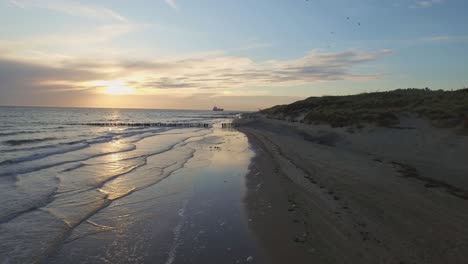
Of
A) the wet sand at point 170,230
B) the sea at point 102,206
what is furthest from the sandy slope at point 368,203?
the sea at point 102,206

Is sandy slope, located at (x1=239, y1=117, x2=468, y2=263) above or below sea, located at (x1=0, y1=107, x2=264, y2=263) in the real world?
above

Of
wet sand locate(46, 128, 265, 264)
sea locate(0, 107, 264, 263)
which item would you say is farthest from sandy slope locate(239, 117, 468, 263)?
sea locate(0, 107, 264, 263)

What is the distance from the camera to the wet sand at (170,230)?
6.35 meters

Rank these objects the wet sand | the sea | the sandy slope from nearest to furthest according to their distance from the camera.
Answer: the sandy slope, the wet sand, the sea

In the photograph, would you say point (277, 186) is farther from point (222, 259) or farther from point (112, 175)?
point (112, 175)

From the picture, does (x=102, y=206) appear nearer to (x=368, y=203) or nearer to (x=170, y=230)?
(x=170, y=230)

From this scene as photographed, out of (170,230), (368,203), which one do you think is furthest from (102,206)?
(368,203)

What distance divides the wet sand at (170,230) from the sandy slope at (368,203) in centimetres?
55

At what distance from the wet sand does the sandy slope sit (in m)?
0.55

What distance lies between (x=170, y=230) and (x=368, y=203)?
5.16m

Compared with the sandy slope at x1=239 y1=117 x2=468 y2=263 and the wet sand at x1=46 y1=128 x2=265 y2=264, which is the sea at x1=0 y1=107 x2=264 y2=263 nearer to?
the wet sand at x1=46 y1=128 x2=265 y2=264

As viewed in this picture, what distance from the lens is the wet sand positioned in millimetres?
6348

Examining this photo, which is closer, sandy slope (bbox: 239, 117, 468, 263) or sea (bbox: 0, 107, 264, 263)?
sandy slope (bbox: 239, 117, 468, 263)

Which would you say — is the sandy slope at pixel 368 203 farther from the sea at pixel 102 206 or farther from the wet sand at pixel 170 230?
the sea at pixel 102 206
